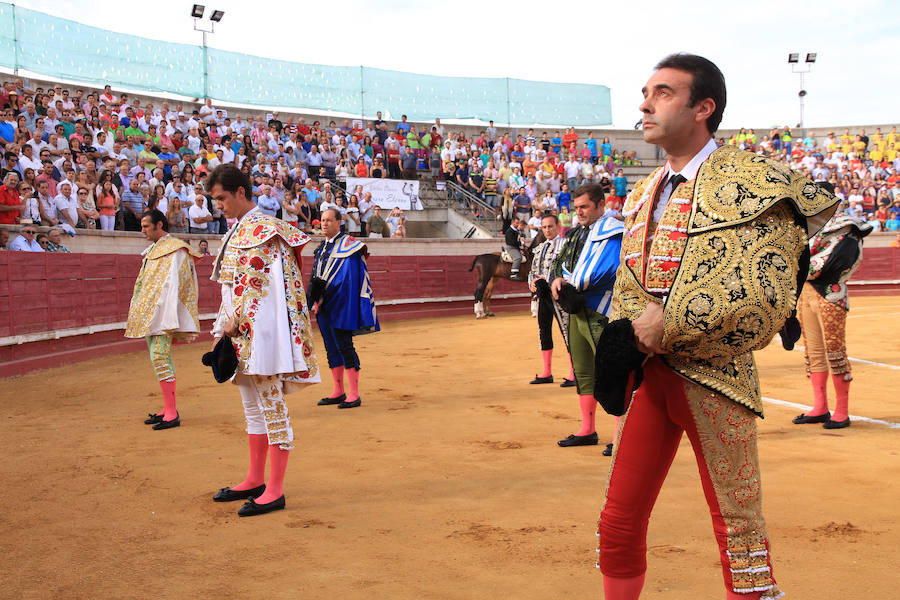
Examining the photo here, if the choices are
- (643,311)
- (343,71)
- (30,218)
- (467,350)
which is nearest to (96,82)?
(343,71)

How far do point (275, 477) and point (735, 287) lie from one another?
2.62m

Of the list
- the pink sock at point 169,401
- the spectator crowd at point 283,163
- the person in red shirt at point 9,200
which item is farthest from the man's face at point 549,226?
the person in red shirt at point 9,200

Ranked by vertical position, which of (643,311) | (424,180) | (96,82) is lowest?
(643,311)

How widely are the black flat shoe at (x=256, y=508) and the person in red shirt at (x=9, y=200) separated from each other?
7.08 m

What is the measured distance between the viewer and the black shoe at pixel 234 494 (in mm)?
3865

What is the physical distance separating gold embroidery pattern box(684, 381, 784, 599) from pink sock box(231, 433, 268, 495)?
8.11 feet

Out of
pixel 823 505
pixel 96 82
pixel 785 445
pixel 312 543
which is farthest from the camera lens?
pixel 96 82

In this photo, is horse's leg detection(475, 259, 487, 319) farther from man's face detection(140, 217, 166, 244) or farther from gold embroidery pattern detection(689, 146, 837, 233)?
gold embroidery pattern detection(689, 146, 837, 233)

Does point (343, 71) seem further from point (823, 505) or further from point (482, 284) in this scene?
point (823, 505)

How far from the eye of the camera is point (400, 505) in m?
3.77

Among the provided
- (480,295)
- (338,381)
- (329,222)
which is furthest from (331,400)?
(480,295)

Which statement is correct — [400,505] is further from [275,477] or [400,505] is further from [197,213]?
[197,213]

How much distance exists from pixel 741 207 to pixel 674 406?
0.50m

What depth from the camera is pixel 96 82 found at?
1669 cm
